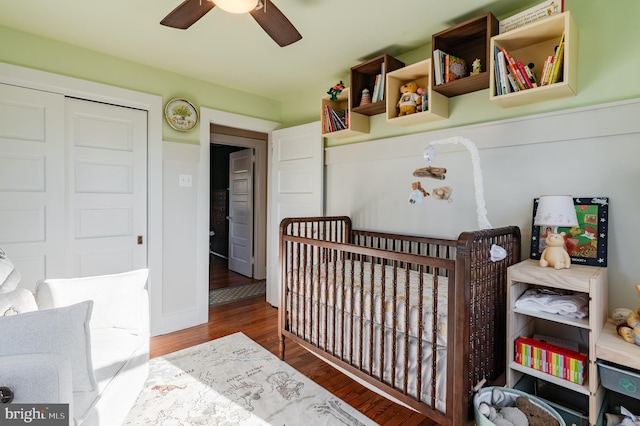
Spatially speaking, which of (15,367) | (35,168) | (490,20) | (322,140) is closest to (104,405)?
(15,367)

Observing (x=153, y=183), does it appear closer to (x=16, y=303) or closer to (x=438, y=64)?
(x=16, y=303)

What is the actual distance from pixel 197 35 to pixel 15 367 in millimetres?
2152

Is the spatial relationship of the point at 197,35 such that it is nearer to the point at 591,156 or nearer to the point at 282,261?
the point at 282,261

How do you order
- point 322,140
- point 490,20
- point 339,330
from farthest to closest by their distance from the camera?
1. point 322,140
2. point 339,330
3. point 490,20

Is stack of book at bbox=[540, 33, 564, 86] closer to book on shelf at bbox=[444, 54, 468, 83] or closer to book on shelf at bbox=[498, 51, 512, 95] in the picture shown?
book on shelf at bbox=[498, 51, 512, 95]

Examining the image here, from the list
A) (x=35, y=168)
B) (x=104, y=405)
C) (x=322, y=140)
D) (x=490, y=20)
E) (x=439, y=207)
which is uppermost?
(x=490, y=20)

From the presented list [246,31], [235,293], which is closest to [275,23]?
[246,31]

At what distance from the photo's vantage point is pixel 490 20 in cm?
176

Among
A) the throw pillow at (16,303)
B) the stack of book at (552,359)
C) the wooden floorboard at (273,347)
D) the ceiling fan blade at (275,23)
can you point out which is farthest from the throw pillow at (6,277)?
the stack of book at (552,359)

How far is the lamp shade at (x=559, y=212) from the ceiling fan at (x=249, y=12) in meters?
1.54

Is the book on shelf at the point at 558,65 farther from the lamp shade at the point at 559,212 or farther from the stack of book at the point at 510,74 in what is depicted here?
the lamp shade at the point at 559,212

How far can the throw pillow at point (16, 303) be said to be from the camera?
127cm

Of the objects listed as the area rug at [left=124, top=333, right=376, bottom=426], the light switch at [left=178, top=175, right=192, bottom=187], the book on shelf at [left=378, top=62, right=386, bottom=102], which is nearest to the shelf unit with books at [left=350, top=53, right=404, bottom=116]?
the book on shelf at [left=378, top=62, right=386, bottom=102]

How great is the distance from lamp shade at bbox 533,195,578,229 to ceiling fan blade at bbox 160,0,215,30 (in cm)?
184
